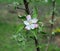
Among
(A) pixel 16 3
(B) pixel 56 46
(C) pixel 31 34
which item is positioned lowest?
(B) pixel 56 46

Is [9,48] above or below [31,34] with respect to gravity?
below

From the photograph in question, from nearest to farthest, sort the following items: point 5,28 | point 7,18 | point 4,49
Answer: point 4,49 < point 5,28 < point 7,18

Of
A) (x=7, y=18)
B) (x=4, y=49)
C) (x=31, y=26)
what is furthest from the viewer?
(x=7, y=18)

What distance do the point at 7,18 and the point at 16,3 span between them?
600 centimetres

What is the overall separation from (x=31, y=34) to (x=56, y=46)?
14.8 ft

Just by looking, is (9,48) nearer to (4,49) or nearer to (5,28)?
(4,49)

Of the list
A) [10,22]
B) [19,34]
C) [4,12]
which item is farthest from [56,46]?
[19,34]

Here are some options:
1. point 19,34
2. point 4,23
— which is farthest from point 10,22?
point 19,34

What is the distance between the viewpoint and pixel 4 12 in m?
8.38

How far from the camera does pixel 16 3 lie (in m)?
2.10

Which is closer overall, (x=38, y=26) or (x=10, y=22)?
(x=38, y=26)

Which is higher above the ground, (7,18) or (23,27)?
(23,27)

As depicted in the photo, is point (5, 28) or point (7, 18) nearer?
point (5, 28)

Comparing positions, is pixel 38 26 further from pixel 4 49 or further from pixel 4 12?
pixel 4 12
